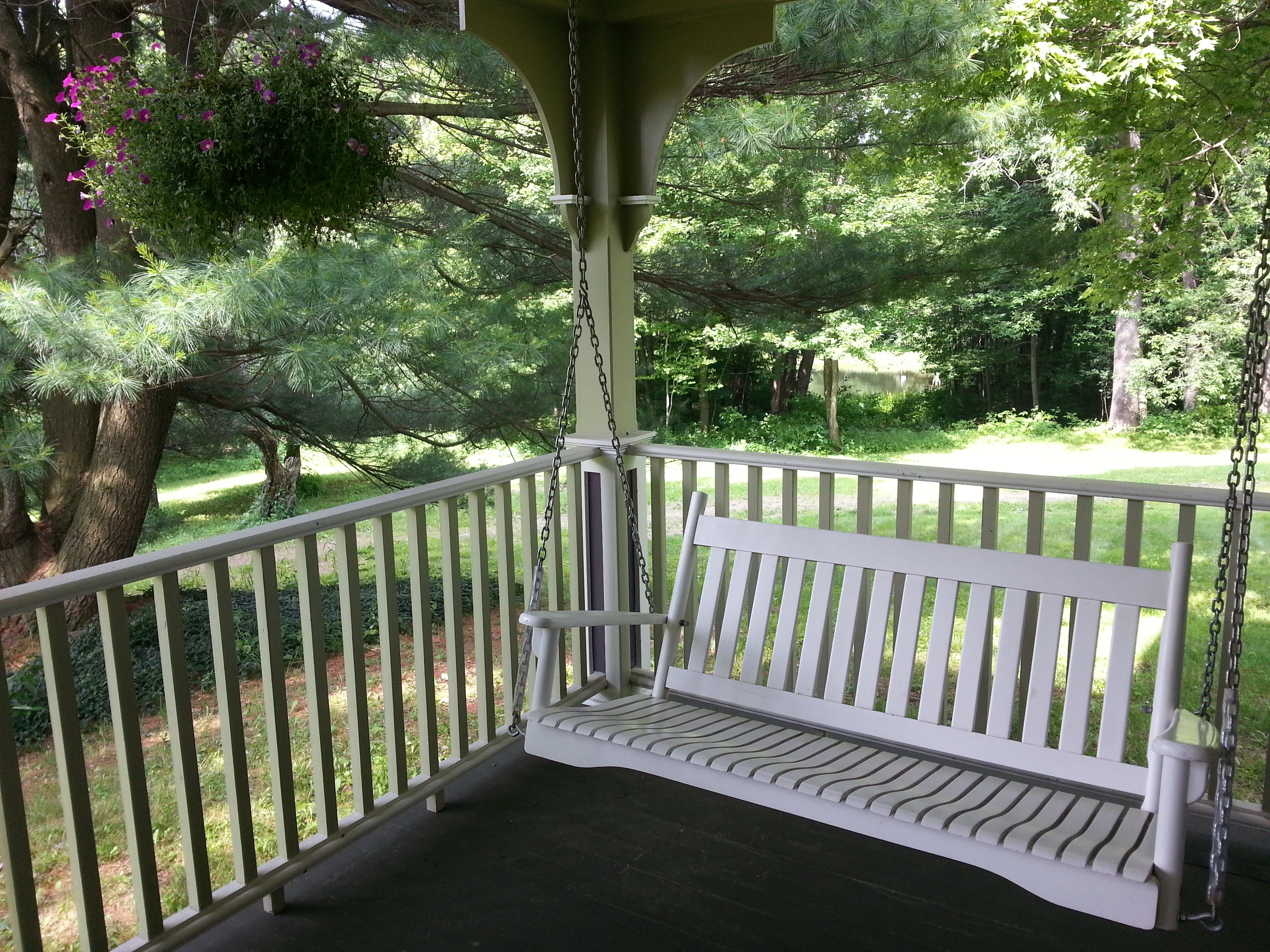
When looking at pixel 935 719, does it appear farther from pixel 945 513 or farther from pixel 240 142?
pixel 240 142

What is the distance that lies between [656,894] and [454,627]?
88cm

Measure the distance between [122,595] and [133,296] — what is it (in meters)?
2.84

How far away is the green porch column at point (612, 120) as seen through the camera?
274 centimetres

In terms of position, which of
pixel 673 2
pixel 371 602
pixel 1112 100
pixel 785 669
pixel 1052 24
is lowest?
pixel 371 602

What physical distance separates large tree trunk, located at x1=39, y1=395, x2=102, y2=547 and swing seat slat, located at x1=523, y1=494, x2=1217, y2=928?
15.0ft

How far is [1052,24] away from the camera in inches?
249

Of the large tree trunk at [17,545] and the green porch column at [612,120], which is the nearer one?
the green porch column at [612,120]

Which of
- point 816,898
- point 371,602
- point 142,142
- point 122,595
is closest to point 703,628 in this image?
point 816,898

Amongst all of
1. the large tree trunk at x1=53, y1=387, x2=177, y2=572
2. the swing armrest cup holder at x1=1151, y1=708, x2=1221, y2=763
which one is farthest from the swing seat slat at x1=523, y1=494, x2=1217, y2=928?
the large tree trunk at x1=53, y1=387, x2=177, y2=572

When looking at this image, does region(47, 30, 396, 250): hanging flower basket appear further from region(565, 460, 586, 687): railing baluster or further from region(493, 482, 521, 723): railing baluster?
region(565, 460, 586, 687): railing baluster

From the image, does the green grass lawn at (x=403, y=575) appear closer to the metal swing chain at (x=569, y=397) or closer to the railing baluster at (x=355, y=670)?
the railing baluster at (x=355, y=670)

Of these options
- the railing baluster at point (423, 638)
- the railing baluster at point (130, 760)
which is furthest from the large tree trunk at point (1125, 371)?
the railing baluster at point (130, 760)

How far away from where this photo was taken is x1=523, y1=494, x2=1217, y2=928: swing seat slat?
64.9 inches

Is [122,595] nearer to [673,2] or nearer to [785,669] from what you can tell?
[785,669]
